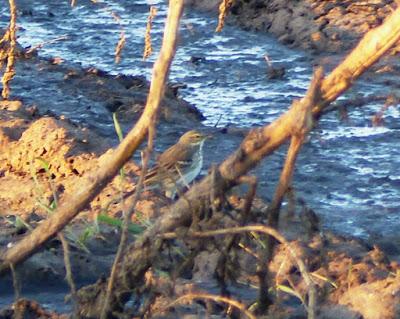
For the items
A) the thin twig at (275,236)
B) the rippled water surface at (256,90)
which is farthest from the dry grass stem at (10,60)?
the thin twig at (275,236)

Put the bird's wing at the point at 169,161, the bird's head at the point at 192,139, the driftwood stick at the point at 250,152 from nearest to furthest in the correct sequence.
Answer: the driftwood stick at the point at 250,152, the bird's wing at the point at 169,161, the bird's head at the point at 192,139

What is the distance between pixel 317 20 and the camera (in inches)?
435

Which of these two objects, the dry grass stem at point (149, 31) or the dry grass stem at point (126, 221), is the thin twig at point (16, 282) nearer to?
the dry grass stem at point (126, 221)

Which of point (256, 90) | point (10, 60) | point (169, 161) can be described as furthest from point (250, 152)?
point (256, 90)

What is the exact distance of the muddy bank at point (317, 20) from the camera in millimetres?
10680

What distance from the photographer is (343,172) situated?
7984 millimetres

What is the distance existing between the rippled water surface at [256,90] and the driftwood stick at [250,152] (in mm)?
2086

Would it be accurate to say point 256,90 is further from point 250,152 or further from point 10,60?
point 250,152

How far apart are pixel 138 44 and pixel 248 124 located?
2511 millimetres

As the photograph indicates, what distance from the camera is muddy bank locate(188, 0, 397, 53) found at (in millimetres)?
10680

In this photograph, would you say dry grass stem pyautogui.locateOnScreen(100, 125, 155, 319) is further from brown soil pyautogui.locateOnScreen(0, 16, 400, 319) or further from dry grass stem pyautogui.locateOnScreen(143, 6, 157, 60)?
dry grass stem pyautogui.locateOnScreen(143, 6, 157, 60)

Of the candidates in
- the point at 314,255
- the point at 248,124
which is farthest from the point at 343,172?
the point at 314,255

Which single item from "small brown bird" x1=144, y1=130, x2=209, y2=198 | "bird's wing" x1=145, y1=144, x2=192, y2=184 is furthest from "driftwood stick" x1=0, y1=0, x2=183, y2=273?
"bird's wing" x1=145, y1=144, x2=192, y2=184

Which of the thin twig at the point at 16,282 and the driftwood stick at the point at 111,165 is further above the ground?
the driftwood stick at the point at 111,165
